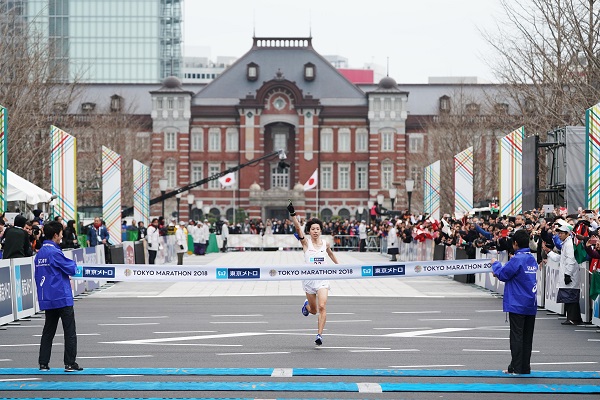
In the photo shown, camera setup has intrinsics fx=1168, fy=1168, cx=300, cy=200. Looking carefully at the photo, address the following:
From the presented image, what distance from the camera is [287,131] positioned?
112938mm

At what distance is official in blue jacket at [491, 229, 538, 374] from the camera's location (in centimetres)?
1323

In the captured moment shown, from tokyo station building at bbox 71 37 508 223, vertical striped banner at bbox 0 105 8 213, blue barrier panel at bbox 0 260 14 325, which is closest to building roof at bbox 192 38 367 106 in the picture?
tokyo station building at bbox 71 37 508 223

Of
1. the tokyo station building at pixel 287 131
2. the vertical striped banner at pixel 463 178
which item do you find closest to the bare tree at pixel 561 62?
the vertical striped banner at pixel 463 178

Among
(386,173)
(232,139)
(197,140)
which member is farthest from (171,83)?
(386,173)

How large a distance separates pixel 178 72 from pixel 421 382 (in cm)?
15641

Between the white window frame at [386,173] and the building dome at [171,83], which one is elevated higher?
the building dome at [171,83]

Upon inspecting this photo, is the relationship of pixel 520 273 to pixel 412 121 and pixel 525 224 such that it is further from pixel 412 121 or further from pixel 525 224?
pixel 412 121

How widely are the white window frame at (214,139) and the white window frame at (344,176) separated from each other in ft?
39.3

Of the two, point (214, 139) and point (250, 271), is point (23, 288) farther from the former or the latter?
point (214, 139)

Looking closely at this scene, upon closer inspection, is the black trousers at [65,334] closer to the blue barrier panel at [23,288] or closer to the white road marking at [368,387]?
the white road marking at [368,387]

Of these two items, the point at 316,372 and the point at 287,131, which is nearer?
the point at 316,372

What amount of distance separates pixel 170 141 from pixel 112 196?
7797cm

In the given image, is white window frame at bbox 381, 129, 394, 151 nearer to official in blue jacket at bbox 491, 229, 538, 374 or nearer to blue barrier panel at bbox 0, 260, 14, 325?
blue barrier panel at bbox 0, 260, 14, 325

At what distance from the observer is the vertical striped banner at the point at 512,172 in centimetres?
2991
